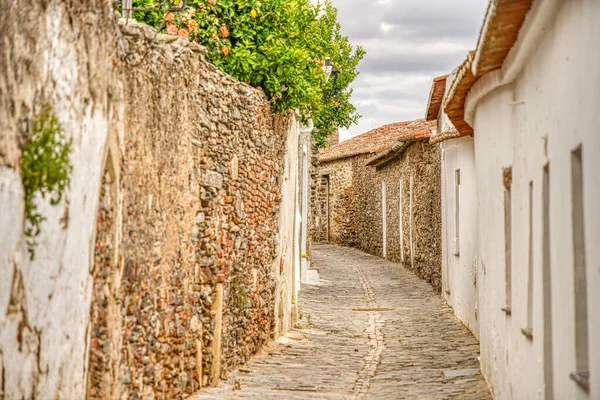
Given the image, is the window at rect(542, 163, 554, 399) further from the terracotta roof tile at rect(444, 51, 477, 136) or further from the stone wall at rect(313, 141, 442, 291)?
the stone wall at rect(313, 141, 442, 291)

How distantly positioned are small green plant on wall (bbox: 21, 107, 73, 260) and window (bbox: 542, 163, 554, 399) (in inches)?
117

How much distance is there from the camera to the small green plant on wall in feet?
16.5

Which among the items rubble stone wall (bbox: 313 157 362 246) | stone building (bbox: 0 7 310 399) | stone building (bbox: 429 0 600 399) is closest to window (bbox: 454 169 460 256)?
stone building (bbox: 429 0 600 399)

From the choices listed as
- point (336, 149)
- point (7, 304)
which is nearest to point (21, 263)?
point (7, 304)

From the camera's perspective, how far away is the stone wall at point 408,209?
19984 mm

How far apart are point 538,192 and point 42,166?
127 inches

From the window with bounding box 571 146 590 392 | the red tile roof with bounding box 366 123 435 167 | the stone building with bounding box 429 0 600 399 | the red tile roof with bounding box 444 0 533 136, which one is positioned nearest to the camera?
the stone building with bounding box 429 0 600 399

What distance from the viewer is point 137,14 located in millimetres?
10586

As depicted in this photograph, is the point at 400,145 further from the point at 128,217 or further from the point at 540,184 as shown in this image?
the point at 540,184

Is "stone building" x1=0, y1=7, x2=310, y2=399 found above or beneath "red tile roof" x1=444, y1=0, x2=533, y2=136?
beneath

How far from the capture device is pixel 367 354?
11914mm

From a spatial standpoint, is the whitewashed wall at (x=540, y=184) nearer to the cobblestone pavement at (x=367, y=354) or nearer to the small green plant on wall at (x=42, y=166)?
the cobblestone pavement at (x=367, y=354)

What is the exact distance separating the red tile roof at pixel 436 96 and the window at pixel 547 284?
11010mm

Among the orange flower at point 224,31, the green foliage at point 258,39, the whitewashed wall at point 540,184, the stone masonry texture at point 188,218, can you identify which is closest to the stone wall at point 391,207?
the green foliage at point 258,39
